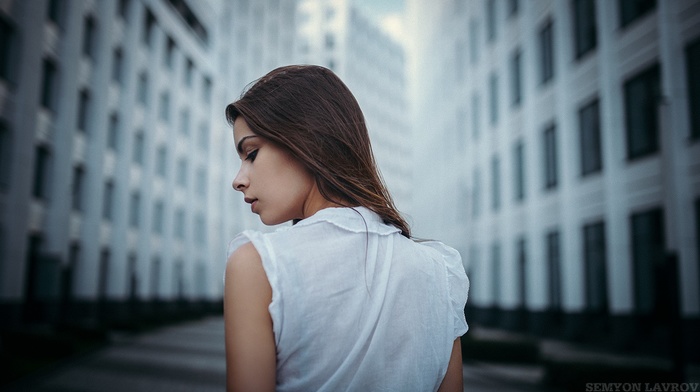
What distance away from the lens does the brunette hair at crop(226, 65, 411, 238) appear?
5.16 ft

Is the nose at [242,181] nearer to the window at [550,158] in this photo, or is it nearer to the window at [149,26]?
the window at [550,158]

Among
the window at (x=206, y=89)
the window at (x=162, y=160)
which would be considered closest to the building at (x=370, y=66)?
the window at (x=206, y=89)

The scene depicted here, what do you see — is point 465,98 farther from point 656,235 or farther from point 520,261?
point 656,235

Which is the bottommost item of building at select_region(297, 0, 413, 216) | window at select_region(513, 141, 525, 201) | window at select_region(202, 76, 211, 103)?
window at select_region(513, 141, 525, 201)

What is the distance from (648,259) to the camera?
1784 centimetres

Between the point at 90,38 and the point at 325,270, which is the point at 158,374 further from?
the point at 90,38

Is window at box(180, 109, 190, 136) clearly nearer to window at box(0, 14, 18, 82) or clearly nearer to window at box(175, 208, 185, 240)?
window at box(175, 208, 185, 240)

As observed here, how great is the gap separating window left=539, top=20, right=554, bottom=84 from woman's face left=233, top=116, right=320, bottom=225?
2458 centimetres

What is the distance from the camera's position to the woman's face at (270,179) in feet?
5.24

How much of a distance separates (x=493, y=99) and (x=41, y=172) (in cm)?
2104

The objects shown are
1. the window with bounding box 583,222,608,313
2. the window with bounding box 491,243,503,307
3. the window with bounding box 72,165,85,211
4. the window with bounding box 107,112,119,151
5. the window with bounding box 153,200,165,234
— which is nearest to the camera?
the window with bounding box 583,222,608,313

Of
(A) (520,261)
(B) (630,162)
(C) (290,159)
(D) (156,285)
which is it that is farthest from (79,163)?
(C) (290,159)

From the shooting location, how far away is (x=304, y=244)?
144 cm

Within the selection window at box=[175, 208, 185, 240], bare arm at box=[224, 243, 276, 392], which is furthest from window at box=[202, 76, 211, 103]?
bare arm at box=[224, 243, 276, 392]
